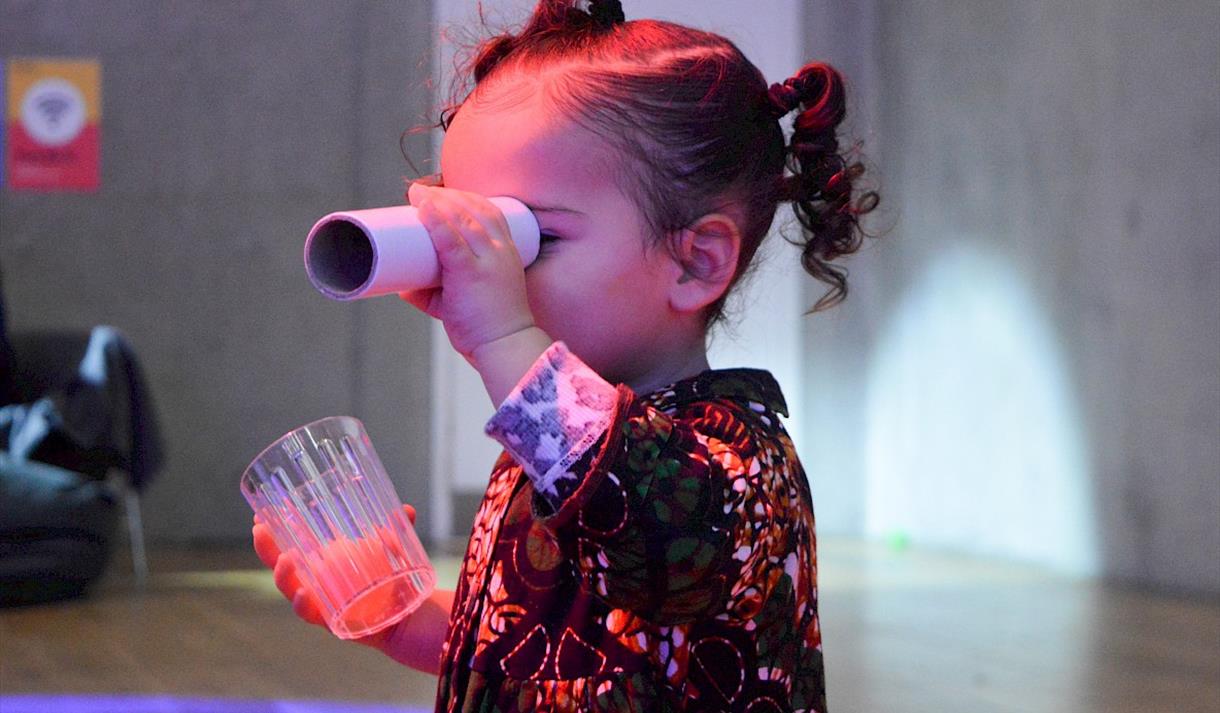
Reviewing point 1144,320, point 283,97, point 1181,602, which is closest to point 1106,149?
point 1144,320

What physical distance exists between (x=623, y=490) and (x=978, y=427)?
9.86 feet

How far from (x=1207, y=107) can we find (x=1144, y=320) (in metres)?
0.53

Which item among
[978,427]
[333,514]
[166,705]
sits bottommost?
[166,705]

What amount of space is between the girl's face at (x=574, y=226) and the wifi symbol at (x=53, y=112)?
2.40 meters

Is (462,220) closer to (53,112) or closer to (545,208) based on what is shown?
(545,208)

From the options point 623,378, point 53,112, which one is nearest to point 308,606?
point 623,378

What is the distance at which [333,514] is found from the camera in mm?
848

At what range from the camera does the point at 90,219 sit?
143 inches

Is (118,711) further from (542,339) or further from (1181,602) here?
(1181,602)

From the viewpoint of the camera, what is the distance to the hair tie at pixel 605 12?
861mm

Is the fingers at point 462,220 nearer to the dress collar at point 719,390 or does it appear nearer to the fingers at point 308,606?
the dress collar at point 719,390

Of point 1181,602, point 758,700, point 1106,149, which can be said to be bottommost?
point 1181,602

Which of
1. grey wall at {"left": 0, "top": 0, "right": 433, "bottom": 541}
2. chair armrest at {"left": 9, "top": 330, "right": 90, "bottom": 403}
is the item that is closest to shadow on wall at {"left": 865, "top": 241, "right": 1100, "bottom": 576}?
grey wall at {"left": 0, "top": 0, "right": 433, "bottom": 541}

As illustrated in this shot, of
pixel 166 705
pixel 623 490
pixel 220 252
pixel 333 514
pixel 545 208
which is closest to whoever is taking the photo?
pixel 623 490
